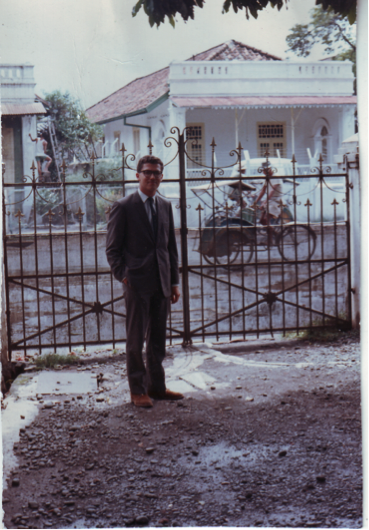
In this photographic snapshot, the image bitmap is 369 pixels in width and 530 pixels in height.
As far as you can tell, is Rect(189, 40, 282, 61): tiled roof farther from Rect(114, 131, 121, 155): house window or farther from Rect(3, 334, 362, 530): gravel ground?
Rect(3, 334, 362, 530): gravel ground

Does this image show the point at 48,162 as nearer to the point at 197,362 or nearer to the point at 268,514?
the point at 197,362

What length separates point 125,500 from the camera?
2.93m

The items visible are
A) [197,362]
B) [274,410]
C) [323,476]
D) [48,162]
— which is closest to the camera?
[323,476]

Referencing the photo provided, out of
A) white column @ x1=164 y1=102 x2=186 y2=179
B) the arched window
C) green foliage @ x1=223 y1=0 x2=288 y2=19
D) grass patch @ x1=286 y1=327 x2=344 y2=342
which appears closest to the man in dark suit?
white column @ x1=164 y1=102 x2=186 y2=179

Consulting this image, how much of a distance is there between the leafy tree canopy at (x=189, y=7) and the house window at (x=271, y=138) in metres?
1.08

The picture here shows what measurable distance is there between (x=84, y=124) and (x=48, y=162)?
17.9 inches

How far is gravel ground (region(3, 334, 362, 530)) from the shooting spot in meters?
2.86

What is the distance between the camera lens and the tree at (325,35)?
3.35 meters

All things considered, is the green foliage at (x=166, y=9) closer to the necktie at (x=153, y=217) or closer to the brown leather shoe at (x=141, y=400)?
the necktie at (x=153, y=217)

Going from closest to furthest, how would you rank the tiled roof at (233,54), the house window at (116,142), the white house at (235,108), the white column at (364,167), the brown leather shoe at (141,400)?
the white column at (364,167) → the tiled roof at (233,54) → the brown leather shoe at (141,400) → the white house at (235,108) → the house window at (116,142)

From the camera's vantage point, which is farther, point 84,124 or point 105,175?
point 105,175

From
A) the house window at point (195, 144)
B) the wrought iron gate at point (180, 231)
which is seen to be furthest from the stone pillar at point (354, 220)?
the house window at point (195, 144)

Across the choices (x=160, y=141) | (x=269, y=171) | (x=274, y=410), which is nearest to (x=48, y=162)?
(x=160, y=141)

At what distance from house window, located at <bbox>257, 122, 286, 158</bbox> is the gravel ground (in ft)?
5.48
